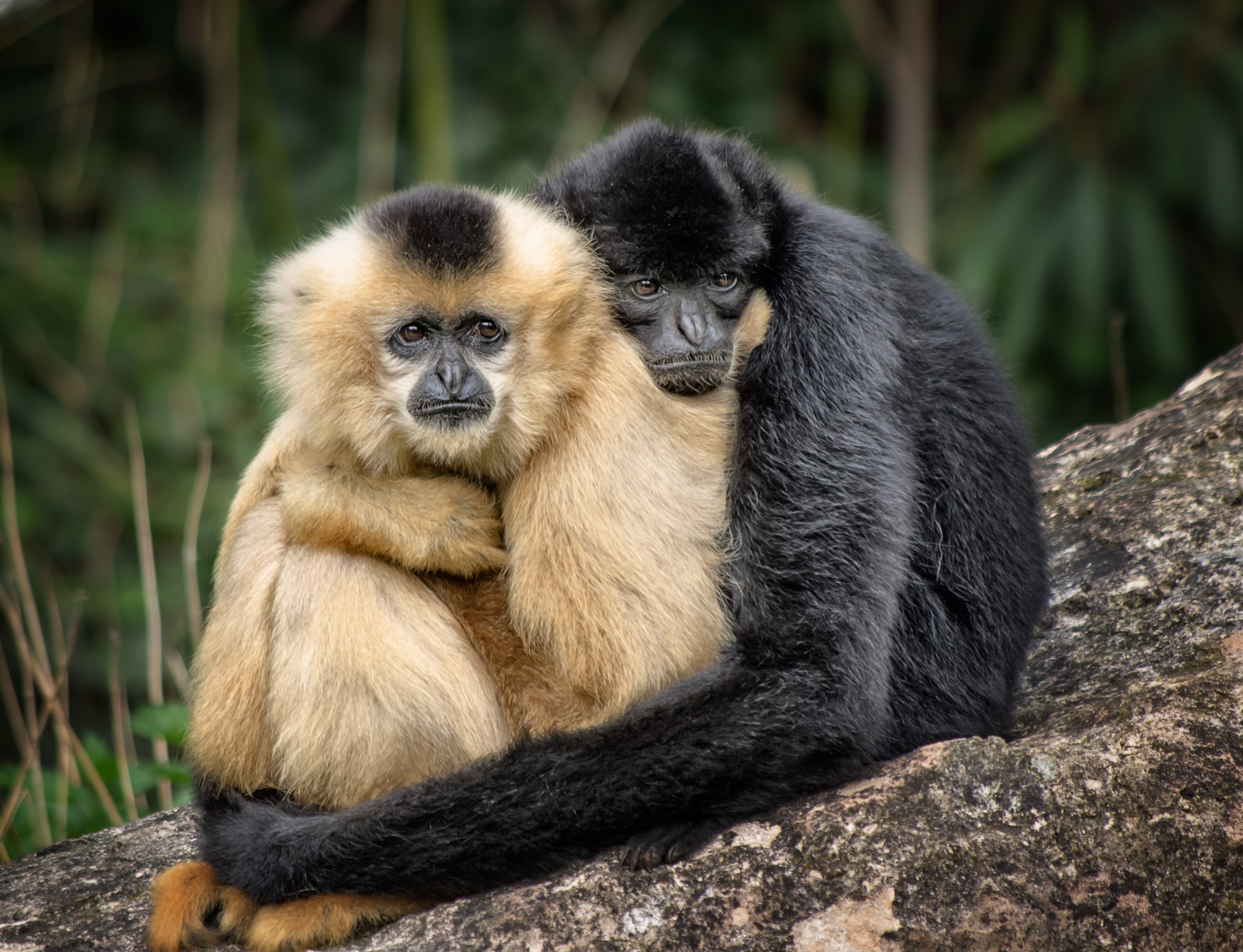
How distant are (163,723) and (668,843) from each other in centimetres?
204

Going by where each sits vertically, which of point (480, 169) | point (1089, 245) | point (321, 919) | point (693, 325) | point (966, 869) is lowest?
point (966, 869)

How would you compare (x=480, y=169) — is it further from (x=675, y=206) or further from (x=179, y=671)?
(x=675, y=206)

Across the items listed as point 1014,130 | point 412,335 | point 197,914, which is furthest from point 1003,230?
point 197,914

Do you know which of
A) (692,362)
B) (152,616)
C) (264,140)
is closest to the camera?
(692,362)

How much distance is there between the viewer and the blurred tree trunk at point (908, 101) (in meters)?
7.81

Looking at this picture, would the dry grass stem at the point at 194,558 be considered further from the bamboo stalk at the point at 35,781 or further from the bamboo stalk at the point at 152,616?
the bamboo stalk at the point at 35,781

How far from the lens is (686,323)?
349 cm

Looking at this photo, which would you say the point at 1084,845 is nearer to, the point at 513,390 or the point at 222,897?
the point at 513,390

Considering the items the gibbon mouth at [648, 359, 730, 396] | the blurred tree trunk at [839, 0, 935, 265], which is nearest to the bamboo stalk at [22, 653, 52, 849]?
the gibbon mouth at [648, 359, 730, 396]

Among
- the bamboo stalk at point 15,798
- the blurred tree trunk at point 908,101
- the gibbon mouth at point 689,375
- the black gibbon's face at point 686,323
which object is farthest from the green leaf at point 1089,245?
the bamboo stalk at point 15,798

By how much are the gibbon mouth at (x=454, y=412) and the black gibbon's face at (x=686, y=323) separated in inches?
19.6

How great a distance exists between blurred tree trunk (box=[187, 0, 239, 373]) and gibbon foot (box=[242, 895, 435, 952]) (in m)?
4.70

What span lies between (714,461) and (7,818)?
8.84 ft

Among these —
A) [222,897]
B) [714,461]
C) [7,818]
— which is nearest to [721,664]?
[714,461]
